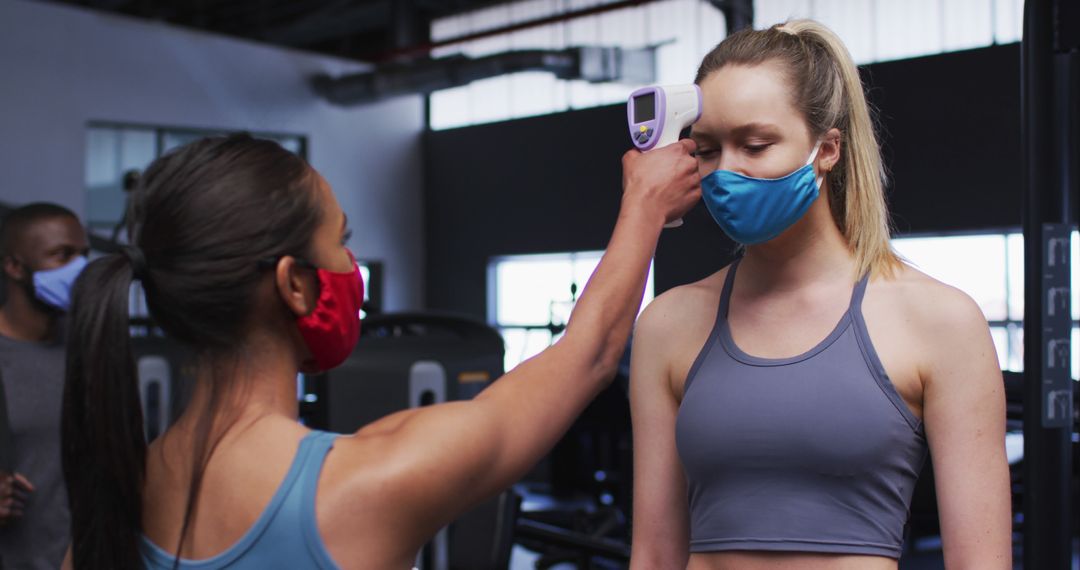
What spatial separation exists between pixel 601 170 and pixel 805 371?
25.0ft

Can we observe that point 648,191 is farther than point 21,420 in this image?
No

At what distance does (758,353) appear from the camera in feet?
4.64

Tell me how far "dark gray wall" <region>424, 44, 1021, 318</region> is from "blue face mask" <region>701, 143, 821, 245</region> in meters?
3.89

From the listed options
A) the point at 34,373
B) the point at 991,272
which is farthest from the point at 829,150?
the point at 991,272

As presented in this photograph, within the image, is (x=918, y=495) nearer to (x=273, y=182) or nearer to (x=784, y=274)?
(x=784, y=274)

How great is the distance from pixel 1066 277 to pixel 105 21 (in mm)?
8075

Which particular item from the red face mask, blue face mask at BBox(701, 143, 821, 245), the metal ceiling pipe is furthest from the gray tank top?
the metal ceiling pipe

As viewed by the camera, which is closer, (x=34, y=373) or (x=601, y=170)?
(x=34, y=373)

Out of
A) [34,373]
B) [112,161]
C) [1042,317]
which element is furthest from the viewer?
[112,161]

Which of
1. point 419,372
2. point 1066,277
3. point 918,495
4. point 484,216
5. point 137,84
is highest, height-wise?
point 137,84

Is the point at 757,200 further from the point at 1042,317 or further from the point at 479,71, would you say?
the point at 479,71

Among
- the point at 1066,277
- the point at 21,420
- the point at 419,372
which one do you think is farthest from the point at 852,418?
the point at 21,420

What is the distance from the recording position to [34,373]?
8.03 feet

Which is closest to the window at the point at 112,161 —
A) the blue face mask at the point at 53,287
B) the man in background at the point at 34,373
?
the man in background at the point at 34,373
